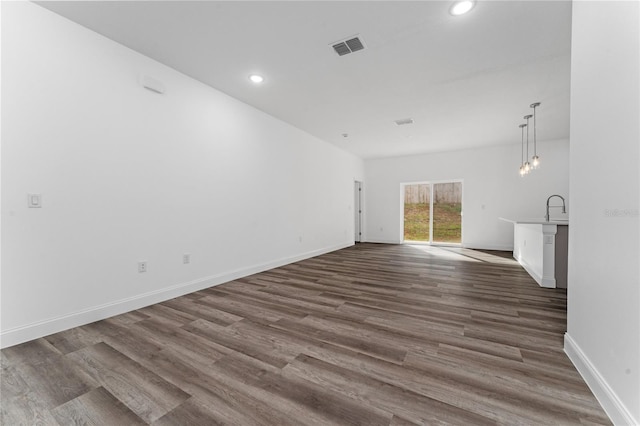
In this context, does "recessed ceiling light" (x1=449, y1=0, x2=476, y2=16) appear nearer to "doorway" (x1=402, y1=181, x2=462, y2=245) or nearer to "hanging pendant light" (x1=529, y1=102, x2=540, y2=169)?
"hanging pendant light" (x1=529, y1=102, x2=540, y2=169)

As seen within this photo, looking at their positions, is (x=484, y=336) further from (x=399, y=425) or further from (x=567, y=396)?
(x=399, y=425)

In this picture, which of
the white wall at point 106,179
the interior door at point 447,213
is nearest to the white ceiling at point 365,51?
the white wall at point 106,179

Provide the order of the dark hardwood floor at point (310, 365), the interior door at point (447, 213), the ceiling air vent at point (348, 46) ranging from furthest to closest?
the interior door at point (447, 213) → the ceiling air vent at point (348, 46) → the dark hardwood floor at point (310, 365)

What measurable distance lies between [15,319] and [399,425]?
116 inches

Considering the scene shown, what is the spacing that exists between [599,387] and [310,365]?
1.63m

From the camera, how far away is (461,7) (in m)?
2.21

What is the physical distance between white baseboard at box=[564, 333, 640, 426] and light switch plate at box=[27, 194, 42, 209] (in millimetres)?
4004

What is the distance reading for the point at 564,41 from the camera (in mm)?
2623

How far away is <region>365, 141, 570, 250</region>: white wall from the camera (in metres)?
6.56

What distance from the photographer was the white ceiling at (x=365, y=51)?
229 centimetres

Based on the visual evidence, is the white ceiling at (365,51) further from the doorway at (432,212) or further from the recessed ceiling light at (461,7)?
the doorway at (432,212)

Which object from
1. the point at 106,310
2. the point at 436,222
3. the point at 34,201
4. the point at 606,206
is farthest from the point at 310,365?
the point at 436,222

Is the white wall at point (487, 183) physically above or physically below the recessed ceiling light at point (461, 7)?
below

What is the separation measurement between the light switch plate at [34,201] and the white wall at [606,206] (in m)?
3.93
